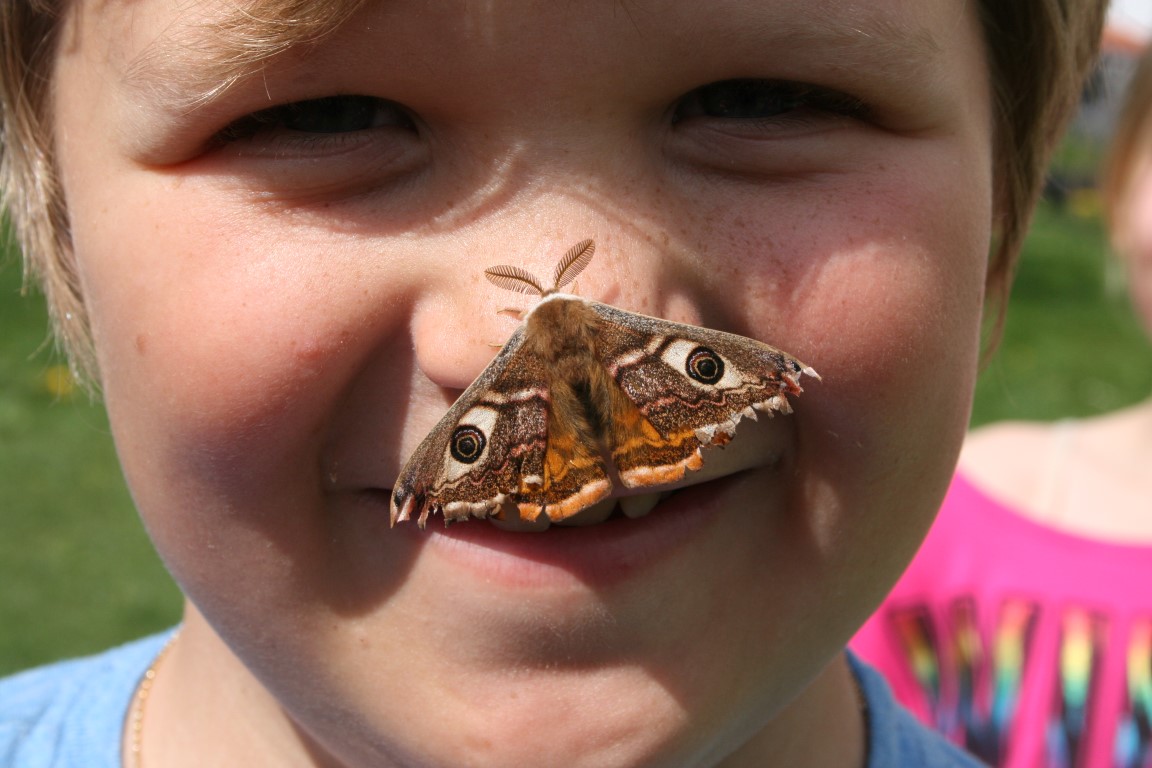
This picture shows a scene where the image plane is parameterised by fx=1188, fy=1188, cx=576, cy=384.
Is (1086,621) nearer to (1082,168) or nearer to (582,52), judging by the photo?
(582,52)

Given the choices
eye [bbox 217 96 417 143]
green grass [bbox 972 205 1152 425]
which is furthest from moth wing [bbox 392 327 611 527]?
green grass [bbox 972 205 1152 425]

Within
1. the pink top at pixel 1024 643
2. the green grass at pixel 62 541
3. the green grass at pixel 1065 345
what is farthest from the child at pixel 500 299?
the green grass at pixel 1065 345

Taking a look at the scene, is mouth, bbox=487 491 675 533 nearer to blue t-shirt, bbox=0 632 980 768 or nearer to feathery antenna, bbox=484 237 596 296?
feathery antenna, bbox=484 237 596 296

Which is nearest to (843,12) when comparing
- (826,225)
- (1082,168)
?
(826,225)

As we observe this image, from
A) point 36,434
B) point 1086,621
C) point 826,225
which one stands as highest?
point 826,225

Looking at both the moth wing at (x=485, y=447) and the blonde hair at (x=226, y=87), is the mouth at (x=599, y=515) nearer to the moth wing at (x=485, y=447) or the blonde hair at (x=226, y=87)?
the moth wing at (x=485, y=447)
